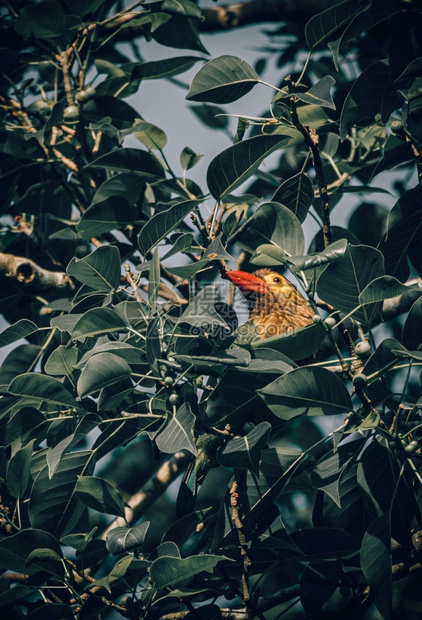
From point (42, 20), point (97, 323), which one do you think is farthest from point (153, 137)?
point (97, 323)

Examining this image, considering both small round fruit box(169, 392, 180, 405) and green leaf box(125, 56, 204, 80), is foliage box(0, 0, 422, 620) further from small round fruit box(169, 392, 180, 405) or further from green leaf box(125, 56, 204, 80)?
green leaf box(125, 56, 204, 80)

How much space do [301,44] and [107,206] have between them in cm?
234

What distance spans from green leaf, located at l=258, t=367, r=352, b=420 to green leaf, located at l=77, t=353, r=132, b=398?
41cm

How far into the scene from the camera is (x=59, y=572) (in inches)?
76.1

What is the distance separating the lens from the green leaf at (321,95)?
6.15 feet

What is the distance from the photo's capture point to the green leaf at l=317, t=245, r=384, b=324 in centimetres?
171

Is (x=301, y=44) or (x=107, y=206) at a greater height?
(x=301, y=44)

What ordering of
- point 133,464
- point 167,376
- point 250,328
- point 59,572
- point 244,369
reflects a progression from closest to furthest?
point 244,369 < point 167,376 < point 59,572 < point 250,328 < point 133,464

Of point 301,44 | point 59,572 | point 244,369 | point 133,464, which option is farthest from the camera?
point 301,44

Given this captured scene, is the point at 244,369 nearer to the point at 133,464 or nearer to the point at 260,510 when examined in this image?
the point at 260,510

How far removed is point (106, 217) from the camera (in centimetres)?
255

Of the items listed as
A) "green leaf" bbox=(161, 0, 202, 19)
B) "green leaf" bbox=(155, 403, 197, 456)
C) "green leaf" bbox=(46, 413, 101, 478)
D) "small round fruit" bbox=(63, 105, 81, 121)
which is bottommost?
"green leaf" bbox=(155, 403, 197, 456)

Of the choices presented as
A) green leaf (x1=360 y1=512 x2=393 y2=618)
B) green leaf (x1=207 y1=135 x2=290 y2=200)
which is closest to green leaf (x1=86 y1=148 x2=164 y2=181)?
green leaf (x1=207 y1=135 x2=290 y2=200)

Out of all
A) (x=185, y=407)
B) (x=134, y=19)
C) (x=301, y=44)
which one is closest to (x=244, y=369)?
(x=185, y=407)
